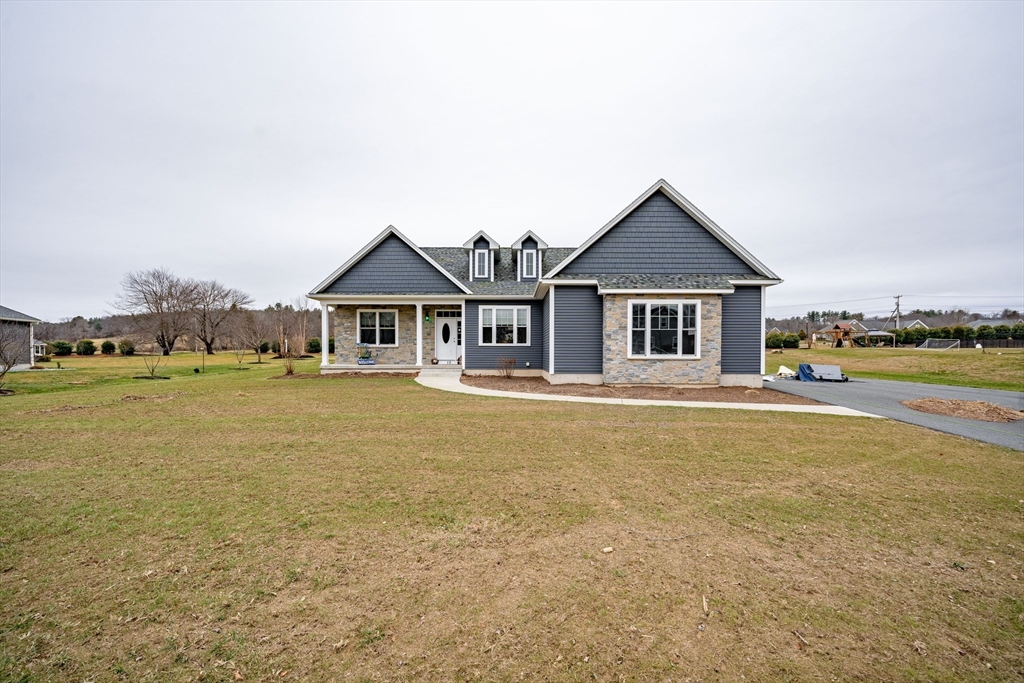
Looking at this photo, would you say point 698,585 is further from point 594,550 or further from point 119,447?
point 119,447

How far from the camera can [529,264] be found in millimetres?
20328

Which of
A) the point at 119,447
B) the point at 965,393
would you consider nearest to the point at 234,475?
the point at 119,447

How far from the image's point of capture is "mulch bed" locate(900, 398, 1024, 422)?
10234mm

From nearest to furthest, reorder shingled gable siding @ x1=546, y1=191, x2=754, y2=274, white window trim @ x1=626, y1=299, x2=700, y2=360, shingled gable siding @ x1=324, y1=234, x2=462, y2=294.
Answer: white window trim @ x1=626, y1=299, x2=700, y2=360, shingled gable siding @ x1=546, y1=191, x2=754, y2=274, shingled gable siding @ x1=324, y1=234, x2=462, y2=294

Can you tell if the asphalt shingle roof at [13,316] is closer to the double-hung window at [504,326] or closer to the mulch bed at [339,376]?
the mulch bed at [339,376]

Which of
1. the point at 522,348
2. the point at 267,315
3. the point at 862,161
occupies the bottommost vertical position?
the point at 522,348

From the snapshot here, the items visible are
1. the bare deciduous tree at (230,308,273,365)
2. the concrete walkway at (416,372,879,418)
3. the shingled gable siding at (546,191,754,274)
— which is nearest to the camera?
the concrete walkway at (416,372,879,418)

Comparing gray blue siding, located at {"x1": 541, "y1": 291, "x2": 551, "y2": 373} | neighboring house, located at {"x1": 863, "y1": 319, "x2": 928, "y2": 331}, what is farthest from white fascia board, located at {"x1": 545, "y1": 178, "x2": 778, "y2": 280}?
neighboring house, located at {"x1": 863, "y1": 319, "x2": 928, "y2": 331}

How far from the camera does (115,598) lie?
289 centimetres

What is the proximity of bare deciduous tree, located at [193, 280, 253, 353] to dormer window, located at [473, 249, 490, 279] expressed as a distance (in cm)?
3927

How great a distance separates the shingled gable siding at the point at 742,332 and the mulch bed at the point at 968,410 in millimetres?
4551

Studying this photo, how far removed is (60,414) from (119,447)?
17.9ft

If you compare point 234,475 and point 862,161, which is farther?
point 862,161

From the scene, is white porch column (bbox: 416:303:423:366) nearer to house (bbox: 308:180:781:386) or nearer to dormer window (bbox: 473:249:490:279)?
house (bbox: 308:180:781:386)
